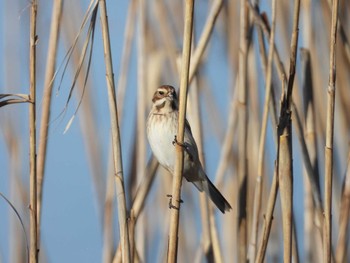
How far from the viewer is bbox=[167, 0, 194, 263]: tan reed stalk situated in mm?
1492

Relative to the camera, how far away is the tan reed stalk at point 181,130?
1492 mm

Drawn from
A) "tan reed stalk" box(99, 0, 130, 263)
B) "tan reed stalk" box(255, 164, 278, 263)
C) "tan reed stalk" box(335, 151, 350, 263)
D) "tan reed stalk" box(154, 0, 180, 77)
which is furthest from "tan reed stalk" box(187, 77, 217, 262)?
"tan reed stalk" box(99, 0, 130, 263)

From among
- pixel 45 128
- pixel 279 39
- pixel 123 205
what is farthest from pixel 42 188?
pixel 279 39

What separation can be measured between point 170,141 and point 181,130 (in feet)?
Result: 3.11

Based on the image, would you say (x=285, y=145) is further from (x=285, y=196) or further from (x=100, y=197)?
(x=100, y=197)

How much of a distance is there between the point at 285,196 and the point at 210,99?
3.32 ft

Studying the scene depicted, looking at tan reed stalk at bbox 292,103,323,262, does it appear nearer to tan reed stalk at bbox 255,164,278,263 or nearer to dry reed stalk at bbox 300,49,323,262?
dry reed stalk at bbox 300,49,323,262

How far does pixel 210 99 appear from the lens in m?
2.70

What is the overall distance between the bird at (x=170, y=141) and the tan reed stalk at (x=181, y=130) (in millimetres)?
820

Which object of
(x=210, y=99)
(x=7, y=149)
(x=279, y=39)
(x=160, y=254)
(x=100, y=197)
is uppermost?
(x=279, y=39)

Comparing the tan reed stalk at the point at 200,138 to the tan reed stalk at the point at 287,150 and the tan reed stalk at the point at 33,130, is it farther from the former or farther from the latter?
the tan reed stalk at the point at 33,130

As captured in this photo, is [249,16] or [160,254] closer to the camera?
[249,16]

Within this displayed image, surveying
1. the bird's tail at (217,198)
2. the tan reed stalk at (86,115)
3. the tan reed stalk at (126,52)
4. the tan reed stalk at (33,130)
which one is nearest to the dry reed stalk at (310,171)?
the bird's tail at (217,198)

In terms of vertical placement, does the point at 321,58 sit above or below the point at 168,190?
above
